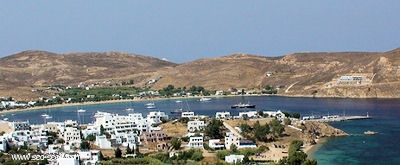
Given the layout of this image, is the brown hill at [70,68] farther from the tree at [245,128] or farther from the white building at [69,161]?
the white building at [69,161]

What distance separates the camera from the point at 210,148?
4081 centimetres

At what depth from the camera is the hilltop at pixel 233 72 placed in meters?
91.8

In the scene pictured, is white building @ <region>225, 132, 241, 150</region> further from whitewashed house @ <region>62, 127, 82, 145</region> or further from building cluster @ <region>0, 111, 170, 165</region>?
whitewashed house @ <region>62, 127, 82, 145</region>

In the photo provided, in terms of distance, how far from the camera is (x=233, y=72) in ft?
394

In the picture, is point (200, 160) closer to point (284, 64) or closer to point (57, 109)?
point (57, 109)

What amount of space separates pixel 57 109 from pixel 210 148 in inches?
1914

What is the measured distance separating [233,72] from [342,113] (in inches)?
2143

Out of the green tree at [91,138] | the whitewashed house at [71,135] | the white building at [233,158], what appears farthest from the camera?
the green tree at [91,138]

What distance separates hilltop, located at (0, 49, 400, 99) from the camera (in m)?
91.8

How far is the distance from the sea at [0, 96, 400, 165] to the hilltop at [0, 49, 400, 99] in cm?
688

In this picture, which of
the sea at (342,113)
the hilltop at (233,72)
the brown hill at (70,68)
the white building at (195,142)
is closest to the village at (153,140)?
the white building at (195,142)

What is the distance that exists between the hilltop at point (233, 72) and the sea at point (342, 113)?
688cm

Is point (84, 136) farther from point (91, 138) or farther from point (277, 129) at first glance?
point (277, 129)

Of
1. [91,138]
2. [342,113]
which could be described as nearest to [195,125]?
[91,138]
